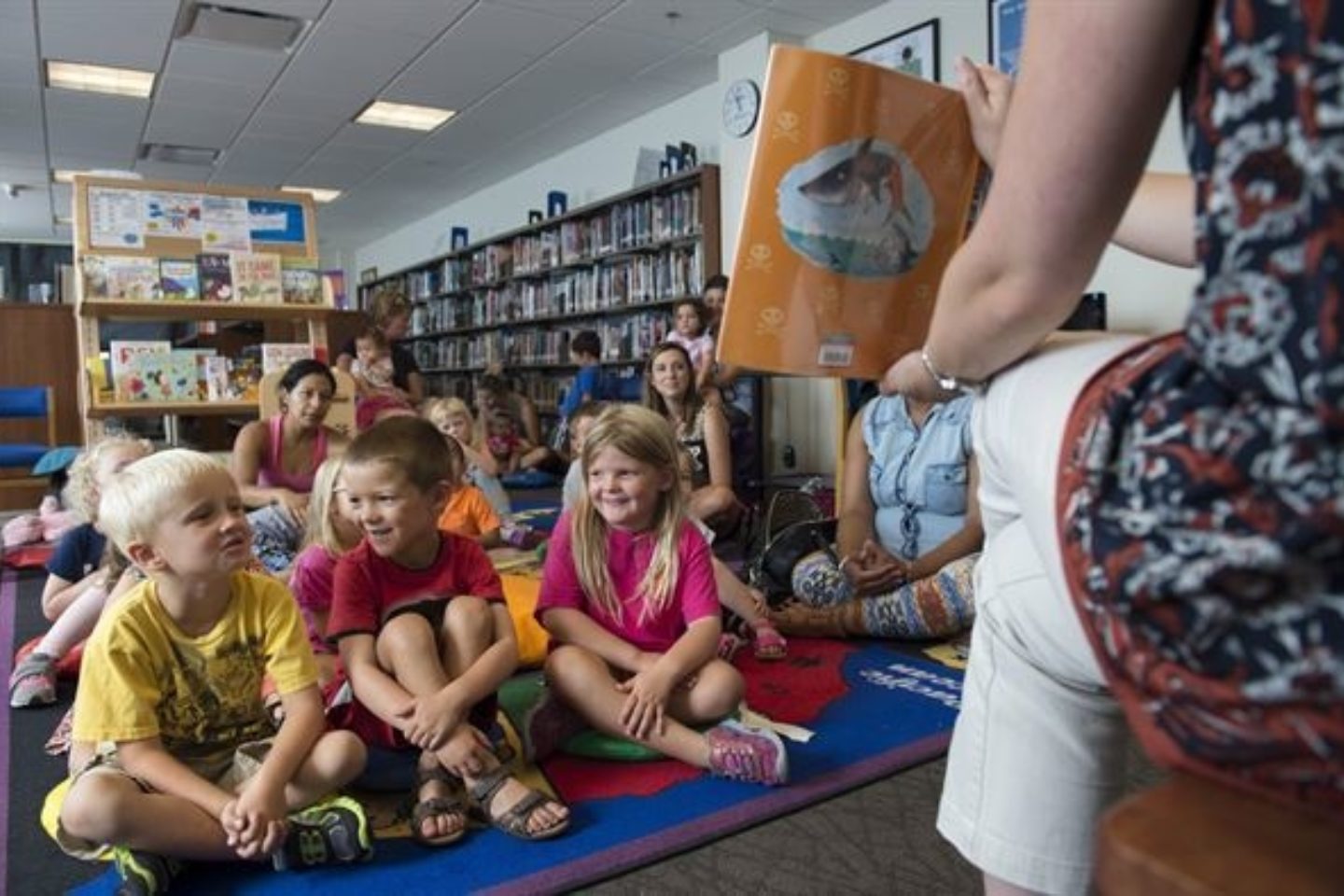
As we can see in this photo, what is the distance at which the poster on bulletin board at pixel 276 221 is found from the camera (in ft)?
12.4

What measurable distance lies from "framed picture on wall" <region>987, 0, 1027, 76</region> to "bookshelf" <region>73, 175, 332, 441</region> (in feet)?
9.59

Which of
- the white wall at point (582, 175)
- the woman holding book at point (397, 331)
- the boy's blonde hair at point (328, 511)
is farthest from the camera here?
the white wall at point (582, 175)

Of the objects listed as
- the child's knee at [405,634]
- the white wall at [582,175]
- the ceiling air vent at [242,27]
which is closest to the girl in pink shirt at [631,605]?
the child's knee at [405,634]

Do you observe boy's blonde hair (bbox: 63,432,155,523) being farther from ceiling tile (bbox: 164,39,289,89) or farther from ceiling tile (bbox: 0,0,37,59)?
ceiling tile (bbox: 164,39,289,89)

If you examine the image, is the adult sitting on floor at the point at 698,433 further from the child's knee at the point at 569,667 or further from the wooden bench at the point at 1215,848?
the wooden bench at the point at 1215,848

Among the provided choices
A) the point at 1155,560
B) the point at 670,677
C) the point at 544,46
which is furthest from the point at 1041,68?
the point at 544,46

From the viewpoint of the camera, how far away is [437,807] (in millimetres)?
1459

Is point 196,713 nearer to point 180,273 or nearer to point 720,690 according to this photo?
point 720,690

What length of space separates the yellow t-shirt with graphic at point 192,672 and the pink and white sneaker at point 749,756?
665 millimetres

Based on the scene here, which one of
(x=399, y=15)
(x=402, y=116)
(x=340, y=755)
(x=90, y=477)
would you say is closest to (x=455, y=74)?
(x=399, y=15)

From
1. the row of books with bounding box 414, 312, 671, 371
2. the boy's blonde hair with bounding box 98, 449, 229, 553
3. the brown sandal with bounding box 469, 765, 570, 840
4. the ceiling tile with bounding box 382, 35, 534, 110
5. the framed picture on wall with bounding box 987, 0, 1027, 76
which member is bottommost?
the brown sandal with bounding box 469, 765, 570, 840

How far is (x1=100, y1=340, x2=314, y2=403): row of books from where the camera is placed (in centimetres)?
351

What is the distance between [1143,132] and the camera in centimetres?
50

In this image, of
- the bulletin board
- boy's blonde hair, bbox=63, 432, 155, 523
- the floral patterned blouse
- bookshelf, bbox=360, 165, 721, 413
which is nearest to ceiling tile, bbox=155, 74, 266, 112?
bookshelf, bbox=360, 165, 721, 413
